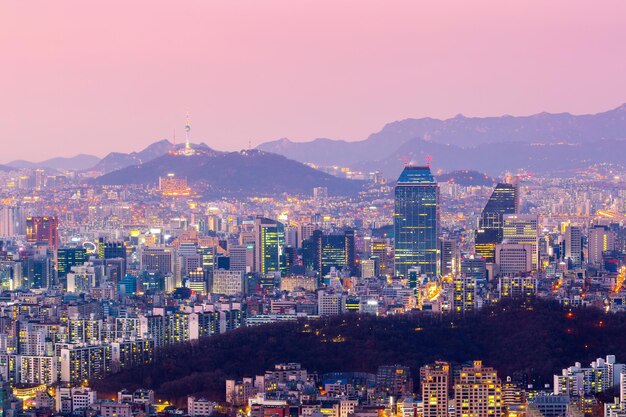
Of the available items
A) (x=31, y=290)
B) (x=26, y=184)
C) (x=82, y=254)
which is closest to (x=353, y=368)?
(x=31, y=290)

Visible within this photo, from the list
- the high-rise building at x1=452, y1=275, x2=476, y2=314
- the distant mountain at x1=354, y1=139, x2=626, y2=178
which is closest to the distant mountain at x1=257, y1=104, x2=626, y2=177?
the distant mountain at x1=354, y1=139, x2=626, y2=178

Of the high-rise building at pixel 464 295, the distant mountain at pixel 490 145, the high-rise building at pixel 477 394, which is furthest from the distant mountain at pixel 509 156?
the high-rise building at pixel 477 394

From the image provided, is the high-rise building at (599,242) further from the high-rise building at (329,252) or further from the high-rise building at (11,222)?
the high-rise building at (11,222)

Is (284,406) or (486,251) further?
(486,251)

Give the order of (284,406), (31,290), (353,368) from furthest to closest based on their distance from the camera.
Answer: (31,290) → (353,368) → (284,406)

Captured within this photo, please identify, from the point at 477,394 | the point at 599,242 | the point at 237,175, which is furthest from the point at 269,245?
the point at 477,394

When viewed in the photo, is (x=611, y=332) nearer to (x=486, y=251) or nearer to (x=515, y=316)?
(x=515, y=316)
